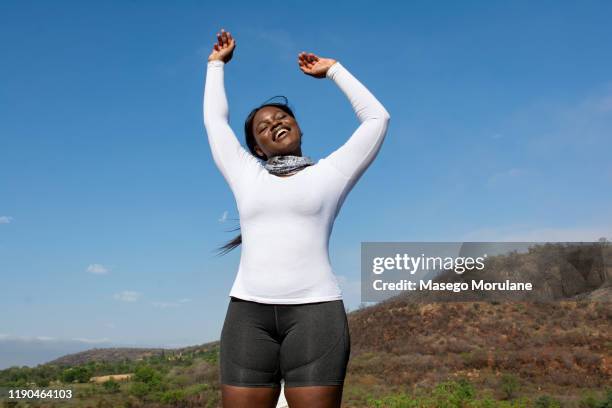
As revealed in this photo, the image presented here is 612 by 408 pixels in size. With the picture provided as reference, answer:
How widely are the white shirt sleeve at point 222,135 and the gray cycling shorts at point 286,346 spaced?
1.72ft

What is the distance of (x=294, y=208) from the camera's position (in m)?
2.20

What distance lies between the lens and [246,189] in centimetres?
229

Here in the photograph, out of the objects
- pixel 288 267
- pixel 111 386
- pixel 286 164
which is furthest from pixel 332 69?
pixel 111 386

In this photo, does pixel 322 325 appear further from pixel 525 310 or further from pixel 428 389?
pixel 525 310

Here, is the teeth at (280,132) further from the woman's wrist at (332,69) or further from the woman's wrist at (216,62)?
the woman's wrist at (216,62)

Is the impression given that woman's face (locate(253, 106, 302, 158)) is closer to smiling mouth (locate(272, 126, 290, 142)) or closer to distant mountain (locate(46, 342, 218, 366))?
smiling mouth (locate(272, 126, 290, 142))

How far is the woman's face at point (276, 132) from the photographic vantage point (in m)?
Result: 2.41

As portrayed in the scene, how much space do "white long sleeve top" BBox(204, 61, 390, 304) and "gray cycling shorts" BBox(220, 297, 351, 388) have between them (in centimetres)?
5

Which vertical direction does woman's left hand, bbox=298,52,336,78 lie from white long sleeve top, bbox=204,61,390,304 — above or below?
above

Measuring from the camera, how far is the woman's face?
2.41 m

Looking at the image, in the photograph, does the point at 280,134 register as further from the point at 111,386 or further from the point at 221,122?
the point at 111,386

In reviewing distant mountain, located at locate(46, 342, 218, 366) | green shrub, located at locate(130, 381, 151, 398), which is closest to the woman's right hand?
green shrub, located at locate(130, 381, 151, 398)

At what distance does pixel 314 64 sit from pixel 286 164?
1.66 feet

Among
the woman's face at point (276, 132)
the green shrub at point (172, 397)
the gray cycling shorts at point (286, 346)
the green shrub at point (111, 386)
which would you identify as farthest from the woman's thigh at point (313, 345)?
the green shrub at point (111, 386)
